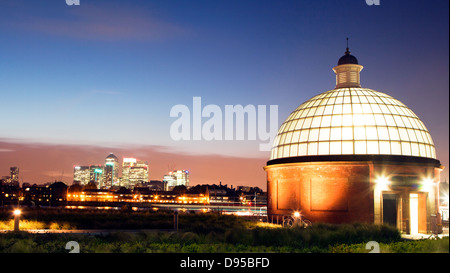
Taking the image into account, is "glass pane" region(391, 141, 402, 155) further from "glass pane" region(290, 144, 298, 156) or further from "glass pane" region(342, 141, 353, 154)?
"glass pane" region(290, 144, 298, 156)

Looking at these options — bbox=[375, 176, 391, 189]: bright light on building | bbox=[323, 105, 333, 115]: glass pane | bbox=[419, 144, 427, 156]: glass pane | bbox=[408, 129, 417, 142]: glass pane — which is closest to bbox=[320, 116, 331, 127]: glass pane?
bbox=[323, 105, 333, 115]: glass pane

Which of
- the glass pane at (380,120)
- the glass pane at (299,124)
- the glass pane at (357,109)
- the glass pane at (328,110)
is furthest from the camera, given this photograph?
the glass pane at (299,124)

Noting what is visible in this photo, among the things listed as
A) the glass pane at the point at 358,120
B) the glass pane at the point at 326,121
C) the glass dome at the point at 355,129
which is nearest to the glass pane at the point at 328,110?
the glass dome at the point at 355,129

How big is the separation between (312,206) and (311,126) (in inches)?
273

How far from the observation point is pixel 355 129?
36594 mm

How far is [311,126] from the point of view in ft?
126

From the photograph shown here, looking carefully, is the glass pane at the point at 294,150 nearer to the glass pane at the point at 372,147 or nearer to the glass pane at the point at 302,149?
the glass pane at the point at 302,149

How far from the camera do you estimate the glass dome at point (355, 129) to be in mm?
36062

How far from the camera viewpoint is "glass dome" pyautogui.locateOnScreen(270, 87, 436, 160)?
118 ft

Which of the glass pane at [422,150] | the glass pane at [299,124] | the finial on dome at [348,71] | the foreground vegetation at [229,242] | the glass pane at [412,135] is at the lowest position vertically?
the foreground vegetation at [229,242]

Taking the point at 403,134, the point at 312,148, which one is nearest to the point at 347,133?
the point at 312,148

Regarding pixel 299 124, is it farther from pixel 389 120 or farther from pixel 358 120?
pixel 389 120

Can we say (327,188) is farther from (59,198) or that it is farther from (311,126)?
(59,198)
